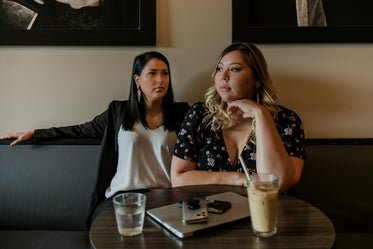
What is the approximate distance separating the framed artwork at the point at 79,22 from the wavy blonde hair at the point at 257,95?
1.95 feet

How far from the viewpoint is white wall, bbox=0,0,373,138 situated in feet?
6.08

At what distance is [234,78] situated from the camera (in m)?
1.46

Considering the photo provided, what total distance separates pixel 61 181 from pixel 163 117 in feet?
2.21

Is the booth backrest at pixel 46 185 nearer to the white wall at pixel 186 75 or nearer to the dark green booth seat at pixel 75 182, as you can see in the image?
the dark green booth seat at pixel 75 182

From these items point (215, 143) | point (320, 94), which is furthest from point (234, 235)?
point (320, 94)

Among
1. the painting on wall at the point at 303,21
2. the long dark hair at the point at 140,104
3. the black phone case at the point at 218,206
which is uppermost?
the painting on wall at the point at 303,21

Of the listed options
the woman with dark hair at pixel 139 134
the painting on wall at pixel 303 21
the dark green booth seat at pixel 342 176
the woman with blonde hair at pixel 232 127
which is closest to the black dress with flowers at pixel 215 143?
the woman with blonde hair at pixel 232 127

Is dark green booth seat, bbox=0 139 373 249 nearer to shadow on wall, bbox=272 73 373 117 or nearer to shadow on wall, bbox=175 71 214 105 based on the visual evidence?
shadow on wall, bbox=272 73 373 117

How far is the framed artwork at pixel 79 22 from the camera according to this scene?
182cm

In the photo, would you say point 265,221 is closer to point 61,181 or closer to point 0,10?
point 61,181

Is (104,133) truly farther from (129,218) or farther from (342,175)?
(342,175)

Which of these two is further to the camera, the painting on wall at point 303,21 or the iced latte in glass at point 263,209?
the painting on wall at point 303,21

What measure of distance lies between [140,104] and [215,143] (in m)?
0.54

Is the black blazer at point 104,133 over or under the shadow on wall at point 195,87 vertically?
under
